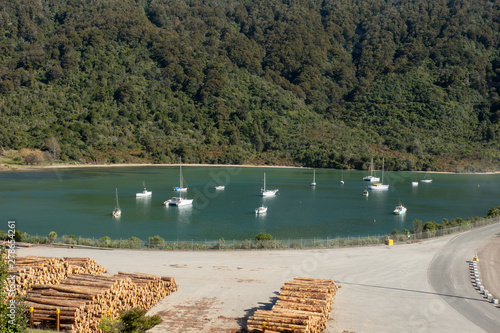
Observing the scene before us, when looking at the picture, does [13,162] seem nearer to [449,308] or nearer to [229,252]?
[229,252]

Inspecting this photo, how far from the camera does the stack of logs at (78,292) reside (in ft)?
61.2

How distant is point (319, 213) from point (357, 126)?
12430 centimetres

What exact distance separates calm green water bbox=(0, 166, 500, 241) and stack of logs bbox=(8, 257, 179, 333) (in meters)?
26.1

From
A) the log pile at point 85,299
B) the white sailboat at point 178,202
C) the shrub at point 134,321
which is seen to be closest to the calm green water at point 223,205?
the white sailboat at point 178,202

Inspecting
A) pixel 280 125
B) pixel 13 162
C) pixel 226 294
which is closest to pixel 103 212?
pixel 226 294

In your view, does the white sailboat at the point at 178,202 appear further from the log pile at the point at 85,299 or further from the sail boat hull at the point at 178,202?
the log pile at the point at 85,299

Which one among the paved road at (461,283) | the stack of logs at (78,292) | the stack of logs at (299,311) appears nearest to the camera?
the stack of logs at (299,311)

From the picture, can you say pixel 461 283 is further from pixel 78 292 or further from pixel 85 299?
pixel 78 292

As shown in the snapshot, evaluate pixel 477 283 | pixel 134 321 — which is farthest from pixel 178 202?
pixel 134 321

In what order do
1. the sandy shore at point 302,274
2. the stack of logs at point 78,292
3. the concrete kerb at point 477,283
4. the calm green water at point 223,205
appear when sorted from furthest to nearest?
the calm green water at point 223,205
the concrete kerb at point 477,283
the sandy shore at point 302,274
the stack of logs at point 78,292

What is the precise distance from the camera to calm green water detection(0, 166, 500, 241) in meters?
55.6

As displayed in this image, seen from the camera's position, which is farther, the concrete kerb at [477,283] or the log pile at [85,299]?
the concrete kerb at [477,283]

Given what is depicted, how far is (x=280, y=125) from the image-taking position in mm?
185750

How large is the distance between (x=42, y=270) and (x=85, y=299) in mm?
4237
